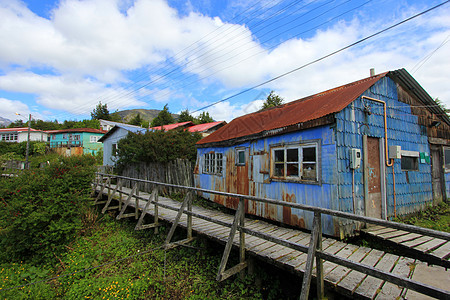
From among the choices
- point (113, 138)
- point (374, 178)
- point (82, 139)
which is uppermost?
point (82, 139)

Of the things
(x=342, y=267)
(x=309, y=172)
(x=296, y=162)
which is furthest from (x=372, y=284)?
(x=296, y=162)

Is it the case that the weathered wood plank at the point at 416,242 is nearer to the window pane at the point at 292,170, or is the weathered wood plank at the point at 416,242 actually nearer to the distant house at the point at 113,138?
the window pane at the point at 292,170

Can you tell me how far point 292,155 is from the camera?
5863 mm

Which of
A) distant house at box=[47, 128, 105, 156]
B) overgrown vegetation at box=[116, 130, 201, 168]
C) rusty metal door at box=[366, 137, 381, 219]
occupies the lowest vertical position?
rusty metal door at box=[366, 137, 381, 219]

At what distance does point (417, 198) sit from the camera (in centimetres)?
676

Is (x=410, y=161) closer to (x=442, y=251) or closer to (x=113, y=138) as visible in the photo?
(x=442, y=251)

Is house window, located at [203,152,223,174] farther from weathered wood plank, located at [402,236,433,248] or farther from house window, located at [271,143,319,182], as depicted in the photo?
weathered wood plank, located at [402,236,433,248]

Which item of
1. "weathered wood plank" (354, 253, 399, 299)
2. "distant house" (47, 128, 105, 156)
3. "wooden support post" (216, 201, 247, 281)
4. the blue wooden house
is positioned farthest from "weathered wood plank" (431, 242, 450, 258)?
"distant house" (47, 128, 105, 156)

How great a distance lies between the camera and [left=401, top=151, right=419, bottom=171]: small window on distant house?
657cm

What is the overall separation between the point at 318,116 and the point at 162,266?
17.7 feet

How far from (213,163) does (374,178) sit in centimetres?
579

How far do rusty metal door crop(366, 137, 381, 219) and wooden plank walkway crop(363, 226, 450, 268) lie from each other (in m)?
0.76

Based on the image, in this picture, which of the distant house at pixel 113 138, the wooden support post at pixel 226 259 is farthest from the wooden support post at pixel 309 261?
the distant house at pixel 113 138

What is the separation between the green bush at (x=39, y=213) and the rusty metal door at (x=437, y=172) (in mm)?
11935
